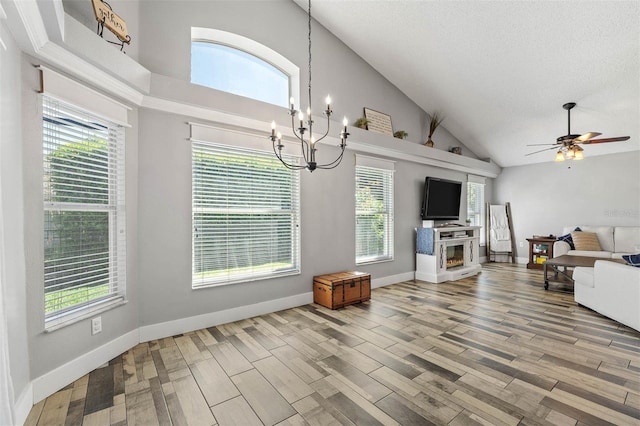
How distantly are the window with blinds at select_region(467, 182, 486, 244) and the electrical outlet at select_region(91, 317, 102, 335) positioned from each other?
749cm

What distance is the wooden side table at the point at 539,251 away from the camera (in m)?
6.61

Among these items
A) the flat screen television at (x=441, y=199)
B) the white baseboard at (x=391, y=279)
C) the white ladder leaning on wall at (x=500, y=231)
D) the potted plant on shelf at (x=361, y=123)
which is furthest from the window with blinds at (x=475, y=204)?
the potted plant on shelf at (x=361, y=123)

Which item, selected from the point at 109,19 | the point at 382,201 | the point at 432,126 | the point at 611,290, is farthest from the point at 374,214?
the point at 109,19

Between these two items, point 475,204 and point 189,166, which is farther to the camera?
point 475,204

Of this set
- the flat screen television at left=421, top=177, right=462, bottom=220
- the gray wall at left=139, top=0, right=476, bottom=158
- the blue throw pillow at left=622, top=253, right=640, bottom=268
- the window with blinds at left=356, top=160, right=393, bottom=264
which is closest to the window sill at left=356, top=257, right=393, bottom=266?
the window with blinds at left=356, top=160, right=393, bottom=264

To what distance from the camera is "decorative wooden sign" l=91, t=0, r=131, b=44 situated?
233cm

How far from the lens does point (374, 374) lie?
7.63 ft

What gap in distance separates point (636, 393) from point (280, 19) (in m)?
5.22

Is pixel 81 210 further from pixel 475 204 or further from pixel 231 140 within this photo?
pixel 475 204

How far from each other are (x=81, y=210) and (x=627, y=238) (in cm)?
861

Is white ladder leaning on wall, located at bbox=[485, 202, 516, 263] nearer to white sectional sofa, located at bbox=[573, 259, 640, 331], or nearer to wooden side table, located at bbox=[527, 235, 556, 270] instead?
wooden side table, located at bbox=[527, 235, 556, 270]

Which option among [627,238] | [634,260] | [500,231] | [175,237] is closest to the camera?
[175,237]

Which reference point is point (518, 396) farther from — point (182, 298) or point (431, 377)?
point (182, 298)

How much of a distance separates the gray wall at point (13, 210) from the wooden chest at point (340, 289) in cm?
288
